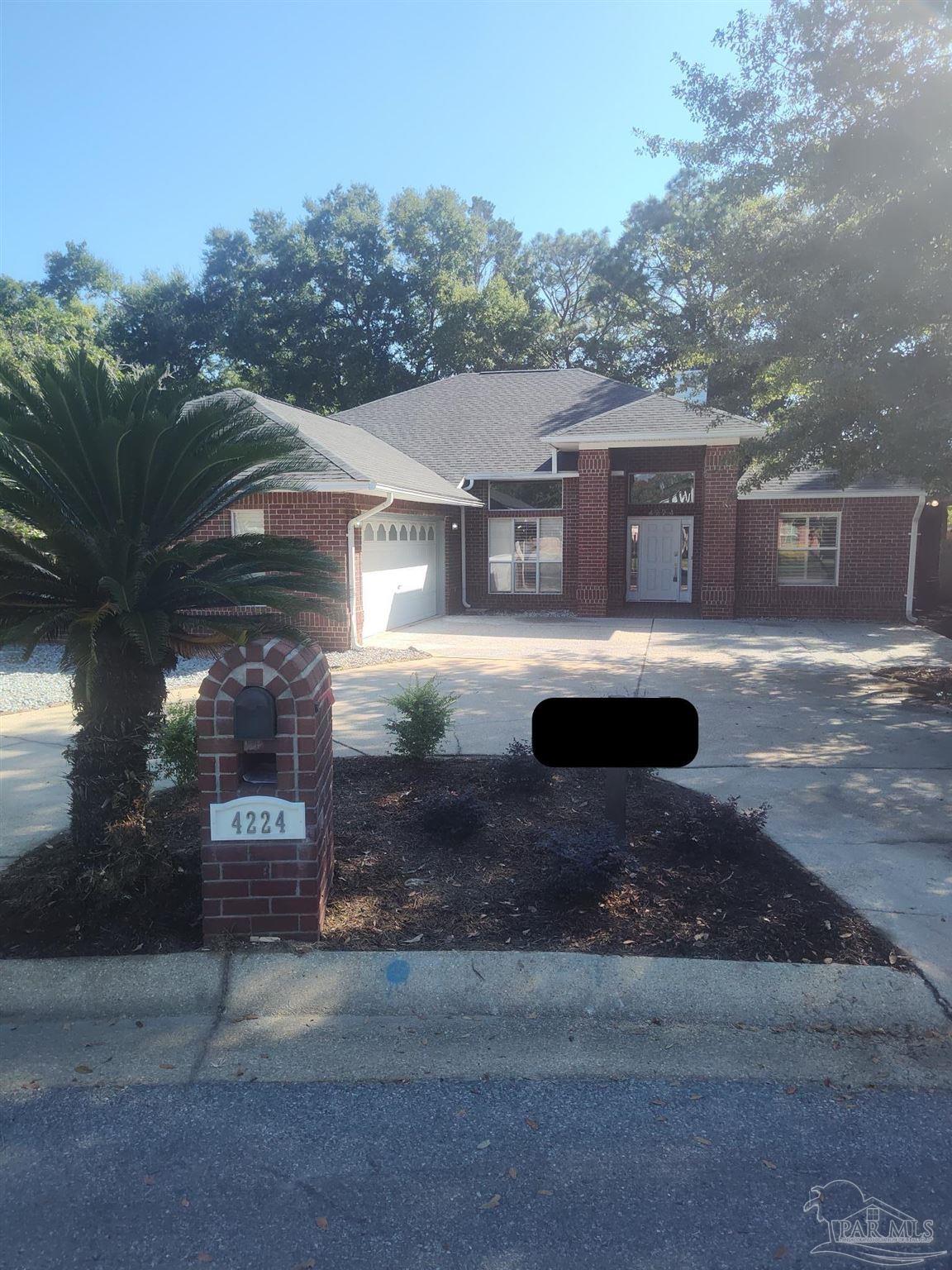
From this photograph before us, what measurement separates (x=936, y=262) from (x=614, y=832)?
679 cm

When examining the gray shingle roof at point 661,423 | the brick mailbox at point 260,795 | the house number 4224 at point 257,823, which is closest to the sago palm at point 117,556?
the brick mailbox at point 260,795

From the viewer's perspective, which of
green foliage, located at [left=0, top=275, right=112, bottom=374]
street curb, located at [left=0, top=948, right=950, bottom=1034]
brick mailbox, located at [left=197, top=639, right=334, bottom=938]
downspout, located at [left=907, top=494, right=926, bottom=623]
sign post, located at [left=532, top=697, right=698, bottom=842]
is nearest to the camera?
sign post, located at [left=532, top=697, right=698, bottom=842]

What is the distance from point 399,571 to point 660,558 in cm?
696

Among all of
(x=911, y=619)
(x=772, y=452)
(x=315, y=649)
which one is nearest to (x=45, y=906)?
(x=315, y=649)

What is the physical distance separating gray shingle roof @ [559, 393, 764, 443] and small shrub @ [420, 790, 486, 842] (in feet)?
42.2

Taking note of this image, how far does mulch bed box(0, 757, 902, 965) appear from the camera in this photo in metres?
4.15

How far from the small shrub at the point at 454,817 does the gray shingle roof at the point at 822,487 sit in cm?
1418

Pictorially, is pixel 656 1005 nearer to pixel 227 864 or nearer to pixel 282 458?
pixel 227 864

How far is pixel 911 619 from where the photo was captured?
1816cm

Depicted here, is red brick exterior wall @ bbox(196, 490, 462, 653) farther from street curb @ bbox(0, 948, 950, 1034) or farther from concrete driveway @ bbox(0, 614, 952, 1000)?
street curb @ bbox(0, 948, 950, 1034)

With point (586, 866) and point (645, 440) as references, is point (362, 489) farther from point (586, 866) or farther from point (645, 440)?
point (586, 866)

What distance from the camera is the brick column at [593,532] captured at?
18.7m

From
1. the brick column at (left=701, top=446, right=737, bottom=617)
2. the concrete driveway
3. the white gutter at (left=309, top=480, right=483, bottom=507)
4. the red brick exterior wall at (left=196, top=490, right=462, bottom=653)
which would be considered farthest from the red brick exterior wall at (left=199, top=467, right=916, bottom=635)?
the red brick exterior wall at (left=196, top=490, right=462, bottom=653)

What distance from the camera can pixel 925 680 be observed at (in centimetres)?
1112
